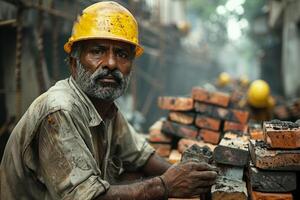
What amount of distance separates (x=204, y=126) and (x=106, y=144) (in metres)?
1.91

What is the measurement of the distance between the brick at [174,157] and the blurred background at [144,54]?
77.1 inches

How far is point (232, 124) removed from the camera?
175 inches

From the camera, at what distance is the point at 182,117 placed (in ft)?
14.6

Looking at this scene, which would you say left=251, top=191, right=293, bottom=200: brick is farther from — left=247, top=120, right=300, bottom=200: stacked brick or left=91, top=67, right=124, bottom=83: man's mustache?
left=91, top=67, right=124, bottom=83: man's mustache

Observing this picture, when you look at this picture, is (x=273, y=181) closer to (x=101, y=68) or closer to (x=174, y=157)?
(x=101, y=68)

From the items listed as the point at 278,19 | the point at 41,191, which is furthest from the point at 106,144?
the point at 278,19

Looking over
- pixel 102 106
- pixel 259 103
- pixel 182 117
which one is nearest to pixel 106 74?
pixel 102 106

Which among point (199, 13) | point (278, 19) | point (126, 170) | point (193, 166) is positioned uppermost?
point (199, 13)

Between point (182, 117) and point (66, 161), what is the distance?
2.44m

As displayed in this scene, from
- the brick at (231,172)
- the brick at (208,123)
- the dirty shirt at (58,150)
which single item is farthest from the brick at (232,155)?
the brick at (208,123)

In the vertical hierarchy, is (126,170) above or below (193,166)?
below

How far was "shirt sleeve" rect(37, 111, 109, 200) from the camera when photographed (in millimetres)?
2174

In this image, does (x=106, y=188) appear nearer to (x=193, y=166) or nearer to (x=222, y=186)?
(x=193, y=166)

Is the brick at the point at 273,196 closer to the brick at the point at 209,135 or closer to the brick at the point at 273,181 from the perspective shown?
the brick at the point at 273,181
